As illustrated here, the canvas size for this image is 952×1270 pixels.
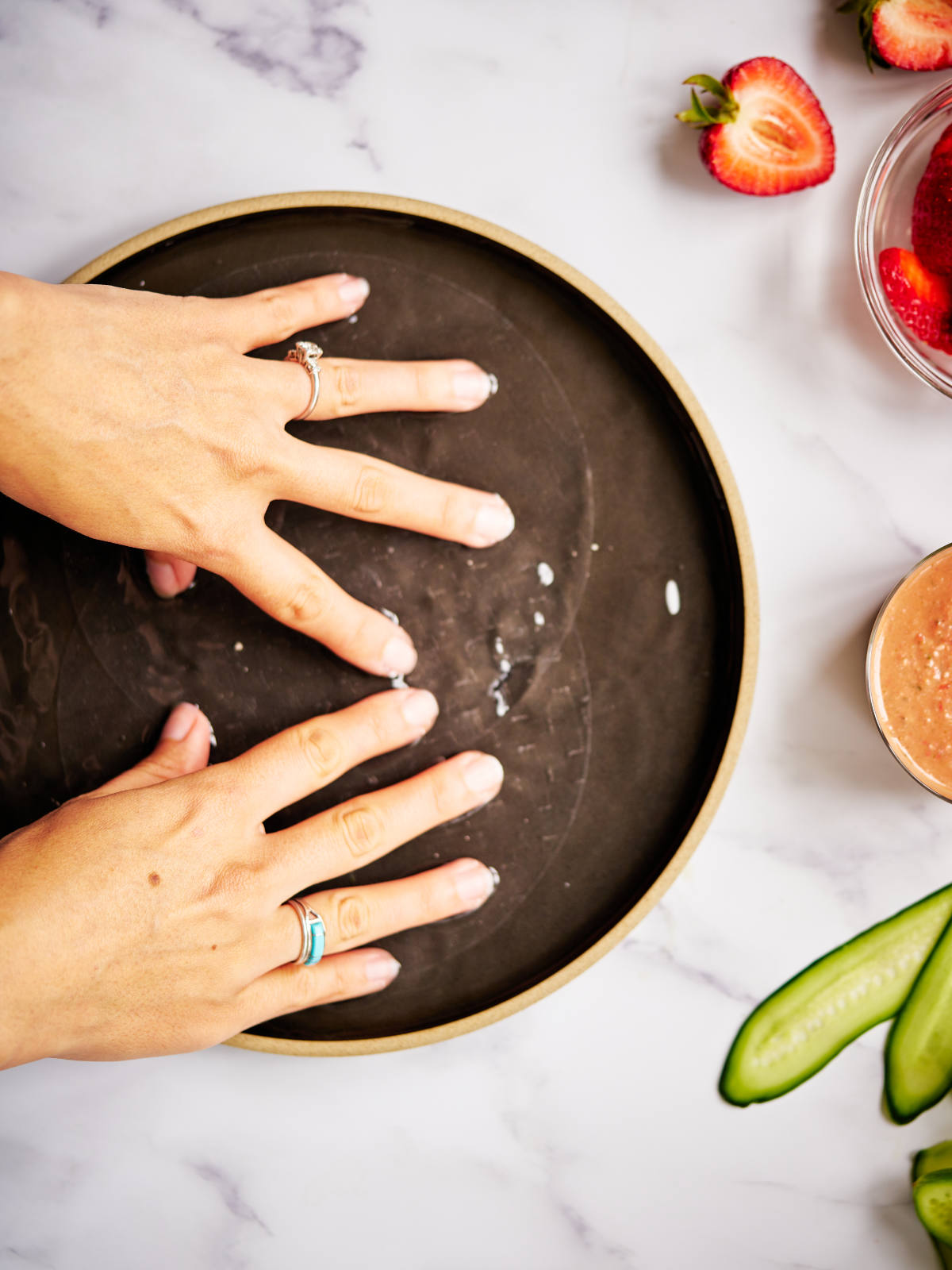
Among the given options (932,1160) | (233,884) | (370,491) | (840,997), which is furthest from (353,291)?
(932,1160)

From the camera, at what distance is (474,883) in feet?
2.25

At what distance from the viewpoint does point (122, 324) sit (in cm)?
60

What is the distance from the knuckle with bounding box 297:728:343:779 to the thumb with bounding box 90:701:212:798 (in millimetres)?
88

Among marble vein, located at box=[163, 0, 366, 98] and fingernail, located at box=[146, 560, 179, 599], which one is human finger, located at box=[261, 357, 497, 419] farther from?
marble vein, located at box=[163, 0, 366, 98]

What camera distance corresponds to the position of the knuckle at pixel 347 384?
66 cm

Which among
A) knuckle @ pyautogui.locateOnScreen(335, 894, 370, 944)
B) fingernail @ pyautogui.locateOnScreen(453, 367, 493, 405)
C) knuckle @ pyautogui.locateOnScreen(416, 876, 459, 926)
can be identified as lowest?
knuckle @ pyautogui.locateOnScreen(335, 894, 370, 944)

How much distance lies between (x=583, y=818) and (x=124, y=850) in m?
0.36

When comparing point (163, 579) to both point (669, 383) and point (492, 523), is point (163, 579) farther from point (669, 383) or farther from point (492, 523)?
point (669, 383)

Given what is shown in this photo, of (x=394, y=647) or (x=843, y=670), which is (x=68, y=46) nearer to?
(x=394, y=647)

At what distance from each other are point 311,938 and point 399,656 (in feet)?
0.77

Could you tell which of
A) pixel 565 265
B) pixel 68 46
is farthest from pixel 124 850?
pixel 68 46

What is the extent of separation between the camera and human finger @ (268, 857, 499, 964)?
0.68m

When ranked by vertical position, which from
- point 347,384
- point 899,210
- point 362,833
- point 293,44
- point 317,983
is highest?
point 899,210

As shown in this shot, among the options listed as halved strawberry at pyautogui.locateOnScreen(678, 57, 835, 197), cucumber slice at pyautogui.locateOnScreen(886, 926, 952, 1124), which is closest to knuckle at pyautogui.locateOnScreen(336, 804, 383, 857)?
cucumber slice at pyautogui.locateOnScreen(886, 926, 952, 1124)
